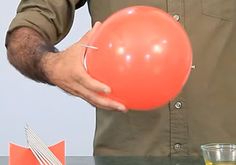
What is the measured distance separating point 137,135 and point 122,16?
1.55ft

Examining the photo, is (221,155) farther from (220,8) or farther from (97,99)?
(220,8)

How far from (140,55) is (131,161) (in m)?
0.36

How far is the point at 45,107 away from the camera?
190 cm

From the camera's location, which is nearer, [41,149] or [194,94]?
[41,149]

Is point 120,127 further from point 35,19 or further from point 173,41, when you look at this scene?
point 173,41

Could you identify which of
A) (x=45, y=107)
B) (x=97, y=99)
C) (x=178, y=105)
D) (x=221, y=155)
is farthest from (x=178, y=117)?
(x=45, y=107)

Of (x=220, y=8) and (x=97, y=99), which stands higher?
(x=220, y=8)

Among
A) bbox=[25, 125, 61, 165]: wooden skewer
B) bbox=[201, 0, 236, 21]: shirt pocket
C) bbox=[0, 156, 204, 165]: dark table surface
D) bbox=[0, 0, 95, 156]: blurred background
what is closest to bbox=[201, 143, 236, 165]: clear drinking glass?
bbox=[0, 156, 204, 165]: dark table surface

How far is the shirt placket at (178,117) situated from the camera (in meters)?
1.06

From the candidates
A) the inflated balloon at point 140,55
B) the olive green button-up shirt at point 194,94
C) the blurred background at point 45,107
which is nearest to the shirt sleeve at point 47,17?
the olive green button-up shirt at point 194,94

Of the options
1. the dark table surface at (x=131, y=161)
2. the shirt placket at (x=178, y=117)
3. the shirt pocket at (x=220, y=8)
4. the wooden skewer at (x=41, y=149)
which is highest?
the shirt pocket at (x=220, y=8)

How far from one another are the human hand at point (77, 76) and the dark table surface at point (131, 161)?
0.20 m

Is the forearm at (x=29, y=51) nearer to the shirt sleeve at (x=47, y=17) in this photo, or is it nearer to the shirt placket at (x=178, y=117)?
the shirt sleeve at (x=47, y=17)

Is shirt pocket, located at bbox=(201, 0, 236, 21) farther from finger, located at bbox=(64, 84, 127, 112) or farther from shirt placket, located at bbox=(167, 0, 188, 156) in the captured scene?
finger, located at bbox=(64, 84, 127, 112)
